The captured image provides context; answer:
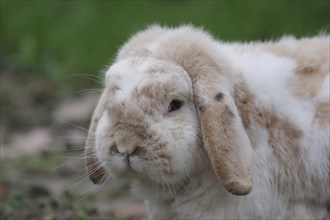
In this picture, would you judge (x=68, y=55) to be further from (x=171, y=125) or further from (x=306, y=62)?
(x=171, y=125)

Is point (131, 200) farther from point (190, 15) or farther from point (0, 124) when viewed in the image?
point (190, 15)

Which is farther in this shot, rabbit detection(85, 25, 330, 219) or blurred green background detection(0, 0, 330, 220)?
blurred green background detection(0, 0, 330, 220)

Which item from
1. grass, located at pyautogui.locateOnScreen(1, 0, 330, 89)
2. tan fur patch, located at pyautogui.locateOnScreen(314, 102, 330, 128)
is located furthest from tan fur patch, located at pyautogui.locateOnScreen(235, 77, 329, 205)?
grass, located at pyautogui.locateOnScreen(1, 0, 330, 89)

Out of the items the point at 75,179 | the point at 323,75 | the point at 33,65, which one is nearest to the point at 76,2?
the point at 33,65

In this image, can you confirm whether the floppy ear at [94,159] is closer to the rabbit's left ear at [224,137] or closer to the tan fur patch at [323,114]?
the rabbit's left ear at [224,137]

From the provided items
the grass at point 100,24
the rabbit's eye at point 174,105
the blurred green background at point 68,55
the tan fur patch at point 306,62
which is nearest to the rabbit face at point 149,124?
the rabbit's eye at point 174,105

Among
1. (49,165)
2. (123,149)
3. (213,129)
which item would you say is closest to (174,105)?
(213,129)

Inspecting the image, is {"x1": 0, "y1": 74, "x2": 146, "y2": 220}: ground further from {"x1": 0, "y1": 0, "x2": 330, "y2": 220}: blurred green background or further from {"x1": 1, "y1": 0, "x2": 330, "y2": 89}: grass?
{"x1": 1, "y1": 0, "x2": 330, "y2": 89}: grass
